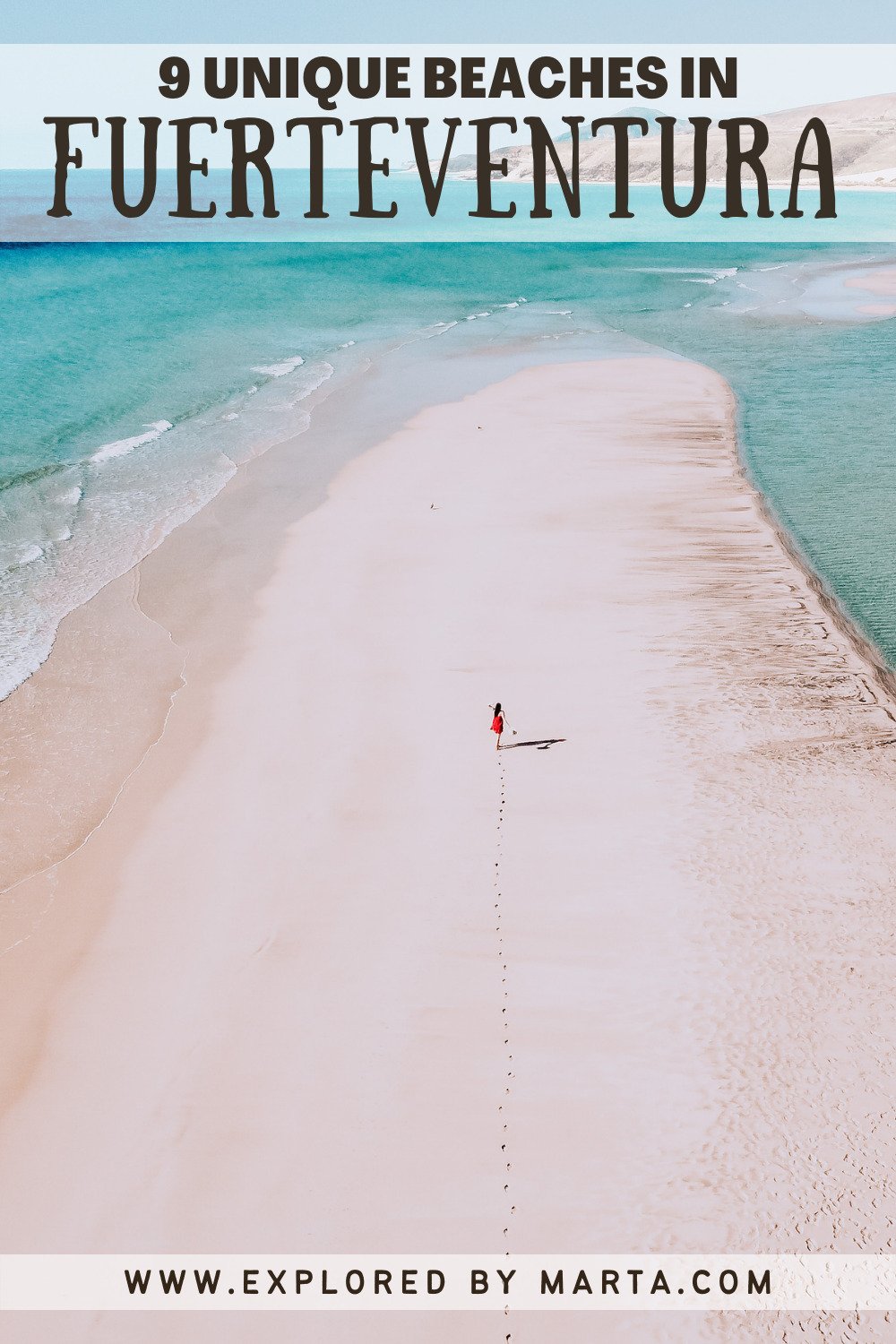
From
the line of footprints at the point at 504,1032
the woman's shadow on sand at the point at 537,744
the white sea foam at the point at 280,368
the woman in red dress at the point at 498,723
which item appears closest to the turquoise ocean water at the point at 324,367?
the white sea foam at the point at 280,368

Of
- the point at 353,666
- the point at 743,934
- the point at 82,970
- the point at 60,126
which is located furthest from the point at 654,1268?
the point at 60,126

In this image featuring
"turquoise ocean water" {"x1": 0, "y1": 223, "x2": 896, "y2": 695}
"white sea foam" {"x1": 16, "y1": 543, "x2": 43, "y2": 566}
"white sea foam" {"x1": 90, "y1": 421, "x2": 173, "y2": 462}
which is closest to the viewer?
"white sea foam" {"x1": 16, "y1": 543, "x2": 43, "y2": 566}

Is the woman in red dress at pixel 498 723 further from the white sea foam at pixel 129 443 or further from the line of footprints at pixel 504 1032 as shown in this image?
the white sea foam at pixel 129 443

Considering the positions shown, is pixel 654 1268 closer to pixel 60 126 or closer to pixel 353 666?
pixel 353 666

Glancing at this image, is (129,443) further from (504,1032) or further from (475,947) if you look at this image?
(504,1032)

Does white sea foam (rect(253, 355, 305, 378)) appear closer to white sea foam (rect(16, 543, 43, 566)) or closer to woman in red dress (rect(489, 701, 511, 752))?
white sea foam (rect(16, 543, 43, 566))

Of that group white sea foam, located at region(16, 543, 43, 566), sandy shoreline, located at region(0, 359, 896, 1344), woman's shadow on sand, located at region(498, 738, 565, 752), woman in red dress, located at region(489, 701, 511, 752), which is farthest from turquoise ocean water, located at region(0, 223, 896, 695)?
woman in red dress, located at region(489, 701, 511, 752)

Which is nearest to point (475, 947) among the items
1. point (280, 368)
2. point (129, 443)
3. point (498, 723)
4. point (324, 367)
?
point (498, 723)
